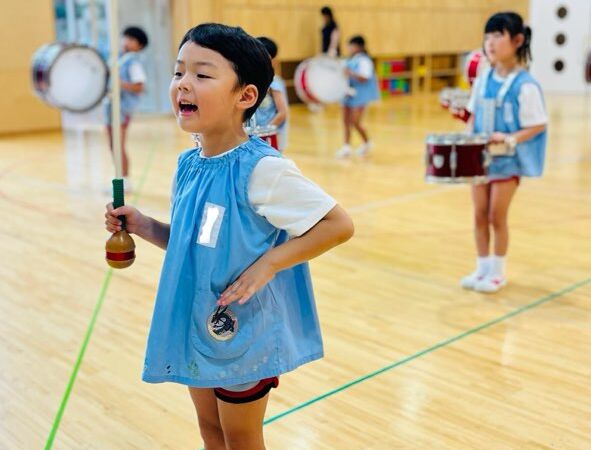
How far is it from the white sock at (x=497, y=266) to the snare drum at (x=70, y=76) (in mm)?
3922

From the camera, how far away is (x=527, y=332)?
3.31m

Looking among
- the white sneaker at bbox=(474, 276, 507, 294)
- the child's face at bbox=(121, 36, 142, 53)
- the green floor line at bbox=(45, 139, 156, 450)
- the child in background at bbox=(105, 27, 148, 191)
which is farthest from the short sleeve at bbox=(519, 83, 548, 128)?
the child's face at bbox=(121, 36, 142, 53)

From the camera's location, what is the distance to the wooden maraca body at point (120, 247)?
1827 millimetres

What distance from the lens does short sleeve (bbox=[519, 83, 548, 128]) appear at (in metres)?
Result: 3.60

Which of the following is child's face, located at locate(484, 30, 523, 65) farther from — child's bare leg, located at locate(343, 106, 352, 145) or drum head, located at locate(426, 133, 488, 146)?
child's bare leg, located at locate(343, 106, 352, 145)

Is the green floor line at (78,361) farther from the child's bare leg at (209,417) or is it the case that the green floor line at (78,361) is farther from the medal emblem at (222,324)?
the medal emblem at (222,324)

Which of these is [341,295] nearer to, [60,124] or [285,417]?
[285,417]

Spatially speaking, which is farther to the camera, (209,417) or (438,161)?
(438,161)

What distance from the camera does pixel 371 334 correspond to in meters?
3.32

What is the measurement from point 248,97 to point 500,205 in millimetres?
2430

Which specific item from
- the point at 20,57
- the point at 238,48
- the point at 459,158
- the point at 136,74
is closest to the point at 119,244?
the point at 238,48

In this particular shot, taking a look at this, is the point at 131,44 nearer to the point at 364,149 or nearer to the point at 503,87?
the point at 364,149

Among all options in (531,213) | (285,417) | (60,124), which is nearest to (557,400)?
(285,417)

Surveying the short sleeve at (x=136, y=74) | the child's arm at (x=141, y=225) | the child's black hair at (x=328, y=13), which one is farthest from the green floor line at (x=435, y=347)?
the child's black hair at (x=328, y=13)
